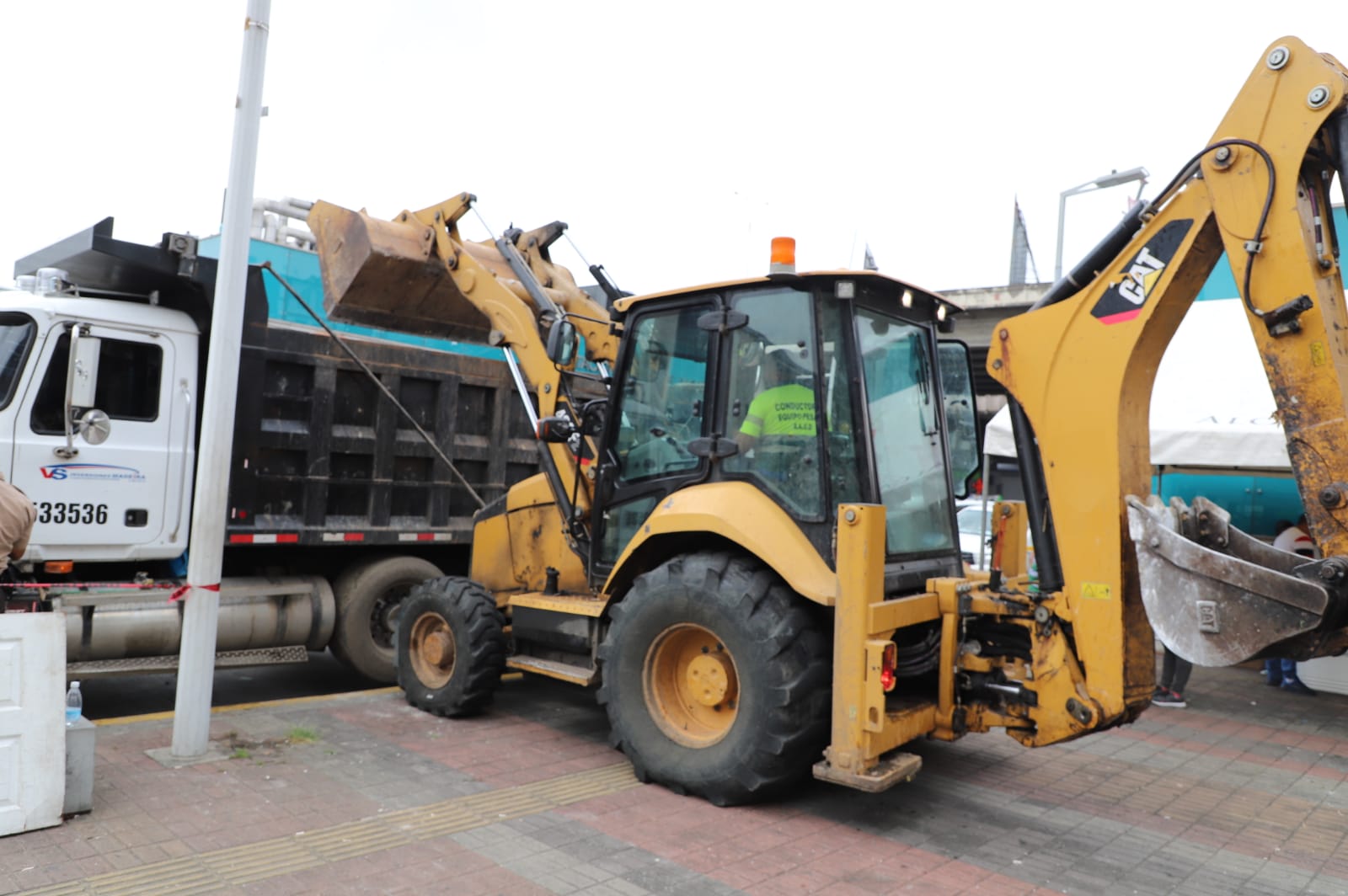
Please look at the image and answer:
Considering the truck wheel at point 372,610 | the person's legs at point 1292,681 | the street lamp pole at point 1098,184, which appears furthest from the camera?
the street lamp pole at point 1098,184

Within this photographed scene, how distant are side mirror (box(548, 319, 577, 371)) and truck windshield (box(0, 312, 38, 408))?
129 inches

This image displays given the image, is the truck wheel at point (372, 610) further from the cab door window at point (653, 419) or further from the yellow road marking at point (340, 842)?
the yellow road marking at point (340, 842)

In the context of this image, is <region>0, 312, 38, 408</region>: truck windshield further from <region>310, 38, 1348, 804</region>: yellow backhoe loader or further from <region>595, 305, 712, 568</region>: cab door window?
<region>595, 305, 712, 568</region>: cab door window

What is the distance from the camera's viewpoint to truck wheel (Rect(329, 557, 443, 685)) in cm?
720

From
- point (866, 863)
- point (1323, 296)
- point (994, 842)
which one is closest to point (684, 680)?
point (866, 863)

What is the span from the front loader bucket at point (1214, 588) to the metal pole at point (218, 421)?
4521 mm


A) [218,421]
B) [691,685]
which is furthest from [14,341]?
[691,685]

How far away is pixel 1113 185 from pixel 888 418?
1356 cm

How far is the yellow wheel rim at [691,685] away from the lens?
4.86 meters

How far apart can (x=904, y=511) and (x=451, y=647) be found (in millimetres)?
3098

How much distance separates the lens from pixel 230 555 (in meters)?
6.93

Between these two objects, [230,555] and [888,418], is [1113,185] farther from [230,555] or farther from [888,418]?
[230,555]

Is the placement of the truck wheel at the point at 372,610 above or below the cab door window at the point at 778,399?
below

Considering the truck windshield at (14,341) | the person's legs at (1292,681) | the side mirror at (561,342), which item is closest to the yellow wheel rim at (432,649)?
the side mirror at (561,342)
